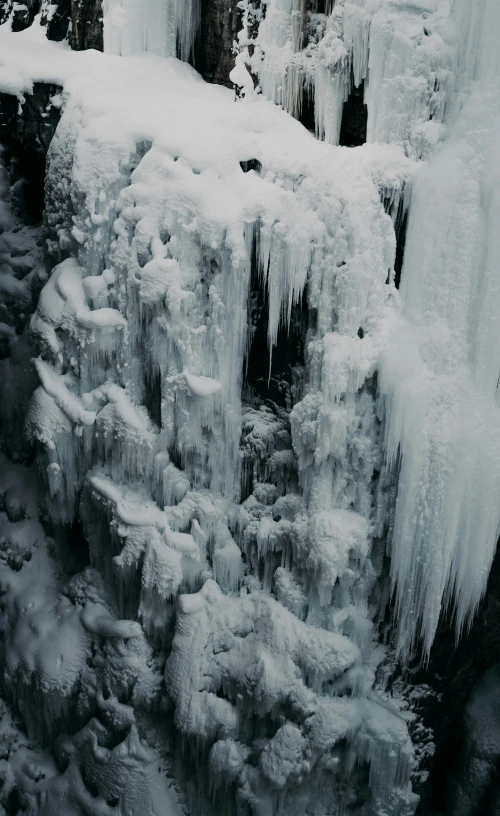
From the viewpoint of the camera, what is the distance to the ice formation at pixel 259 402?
5383 millimetres

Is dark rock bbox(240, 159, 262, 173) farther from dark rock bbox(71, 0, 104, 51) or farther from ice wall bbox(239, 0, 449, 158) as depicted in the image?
dark rock bbox(71, 0, 104, 51)

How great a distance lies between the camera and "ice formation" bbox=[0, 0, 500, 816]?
5383mm

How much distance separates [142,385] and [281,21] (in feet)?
9.18

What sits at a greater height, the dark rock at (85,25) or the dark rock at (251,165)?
the dark rock at (85,25)

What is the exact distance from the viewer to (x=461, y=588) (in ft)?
18.5

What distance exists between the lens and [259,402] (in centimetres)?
615

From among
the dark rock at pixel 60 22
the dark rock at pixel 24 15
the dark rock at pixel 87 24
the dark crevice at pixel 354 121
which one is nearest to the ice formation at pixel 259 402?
the dark crevice at pixel 354 121

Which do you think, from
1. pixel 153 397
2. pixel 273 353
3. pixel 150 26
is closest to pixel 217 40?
pixel 150 26

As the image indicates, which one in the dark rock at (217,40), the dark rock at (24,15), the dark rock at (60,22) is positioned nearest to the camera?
the dark rock at (217,40)

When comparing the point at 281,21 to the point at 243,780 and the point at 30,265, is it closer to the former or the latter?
the point at 30,265

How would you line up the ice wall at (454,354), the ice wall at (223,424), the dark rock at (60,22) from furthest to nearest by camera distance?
the dark rock at (60,22) → the ice wall at (223,424) → the ice wall at (454,354)

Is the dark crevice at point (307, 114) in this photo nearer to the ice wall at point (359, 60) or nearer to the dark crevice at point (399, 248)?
the ice wall at point (359, 60)

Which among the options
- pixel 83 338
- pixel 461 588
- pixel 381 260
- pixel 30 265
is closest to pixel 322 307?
pixel 381 260

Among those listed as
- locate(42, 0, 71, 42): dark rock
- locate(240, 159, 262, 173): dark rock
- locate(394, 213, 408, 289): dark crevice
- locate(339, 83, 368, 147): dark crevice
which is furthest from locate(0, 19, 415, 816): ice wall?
locate(42, 0, 71, 42): dark rock
